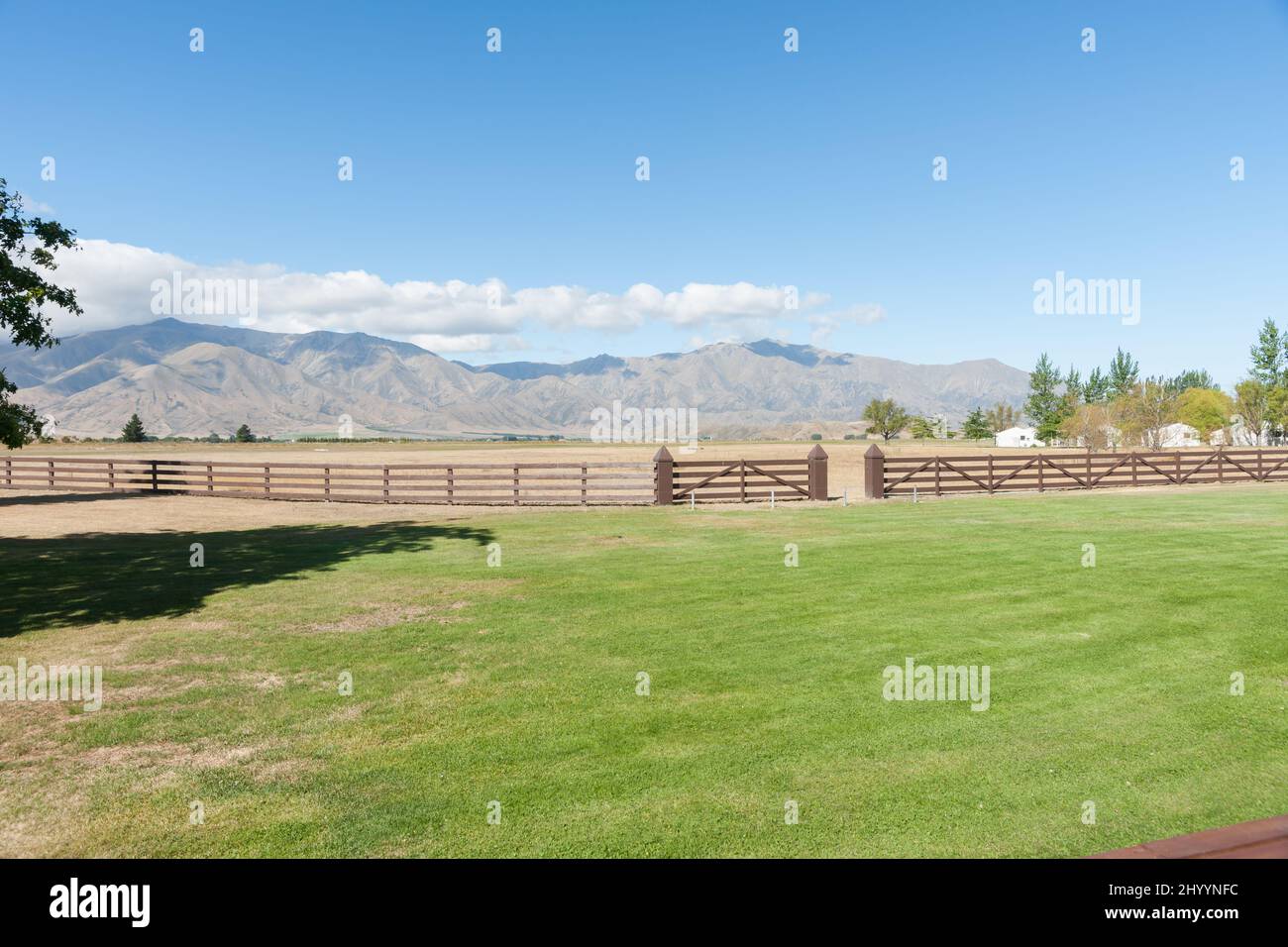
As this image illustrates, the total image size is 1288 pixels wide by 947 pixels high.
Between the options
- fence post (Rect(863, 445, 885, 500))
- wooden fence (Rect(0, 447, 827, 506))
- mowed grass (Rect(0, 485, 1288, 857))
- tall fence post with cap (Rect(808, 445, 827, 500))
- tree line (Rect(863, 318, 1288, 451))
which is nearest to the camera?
mowed grass (Rect(0, 485, 1288, 857))

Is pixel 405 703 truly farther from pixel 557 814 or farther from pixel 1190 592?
pixel 1190 592

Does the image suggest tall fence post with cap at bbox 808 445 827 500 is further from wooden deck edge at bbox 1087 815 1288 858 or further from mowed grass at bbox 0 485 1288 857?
wooden deck edge at bbox 1087 815 1288 858

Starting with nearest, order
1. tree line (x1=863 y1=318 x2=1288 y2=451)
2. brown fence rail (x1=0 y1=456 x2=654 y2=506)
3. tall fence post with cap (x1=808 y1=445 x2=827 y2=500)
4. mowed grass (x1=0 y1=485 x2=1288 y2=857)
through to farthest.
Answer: mowed grass (x1=0 y1=485 x2=1288 y2=857)
tall fence post with cap (x1=808 y1=445 x2=827 y2=500)
brown fence rail (x1=0 y1=456 x2=654 y2=506)
tree line (x1=863 y1=318 x2=1288 y2=451)

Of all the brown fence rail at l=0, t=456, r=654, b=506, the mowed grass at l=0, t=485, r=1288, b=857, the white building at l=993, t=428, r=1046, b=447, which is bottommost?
the mowed grass at l=0, t=485, r=1288, b=857

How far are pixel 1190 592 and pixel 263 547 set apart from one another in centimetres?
1691

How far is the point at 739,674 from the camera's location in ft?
24.1

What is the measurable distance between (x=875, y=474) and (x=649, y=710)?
21934 millimetres

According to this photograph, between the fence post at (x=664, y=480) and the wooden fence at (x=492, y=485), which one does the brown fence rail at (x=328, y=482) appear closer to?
the wooden fence at (x=492, y=485)

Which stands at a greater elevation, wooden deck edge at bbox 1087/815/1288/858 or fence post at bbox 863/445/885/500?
fence post at bbox 863/445/885/500

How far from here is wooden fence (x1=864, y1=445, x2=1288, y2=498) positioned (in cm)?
2827

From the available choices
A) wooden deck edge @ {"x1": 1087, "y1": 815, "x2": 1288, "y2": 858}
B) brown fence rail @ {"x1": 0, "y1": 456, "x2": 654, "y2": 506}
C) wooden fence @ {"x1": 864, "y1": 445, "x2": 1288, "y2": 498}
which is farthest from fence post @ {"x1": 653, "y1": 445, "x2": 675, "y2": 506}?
wooden deck edge @ {"x1": 1087, "y1": 815, "x2": 1288, "y2": 858}

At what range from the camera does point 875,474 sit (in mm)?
26766

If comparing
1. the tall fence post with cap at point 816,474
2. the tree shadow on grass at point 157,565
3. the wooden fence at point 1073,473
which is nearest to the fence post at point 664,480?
the tall fence post with cap at point 816,474
